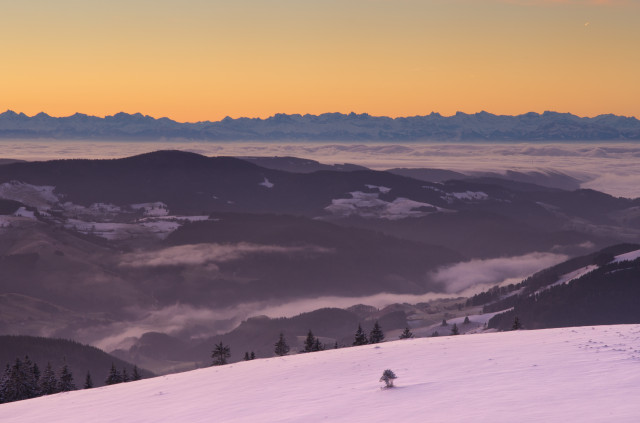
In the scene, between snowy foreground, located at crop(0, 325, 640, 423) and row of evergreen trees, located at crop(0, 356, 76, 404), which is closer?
snowy foreground, located at crop(0, 325, 640, 423)

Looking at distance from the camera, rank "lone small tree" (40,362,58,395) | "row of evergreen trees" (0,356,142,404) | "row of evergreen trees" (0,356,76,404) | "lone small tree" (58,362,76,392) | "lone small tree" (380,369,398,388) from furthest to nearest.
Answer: "lone small tree" (58,362,76,392)
"lone small tree" (40,362,58,395)
"row of evergreen trees" (0,356,142,404)
"row of evergreen trees" (0,356,76,404)
"lone small tree" (380,369,398,388)

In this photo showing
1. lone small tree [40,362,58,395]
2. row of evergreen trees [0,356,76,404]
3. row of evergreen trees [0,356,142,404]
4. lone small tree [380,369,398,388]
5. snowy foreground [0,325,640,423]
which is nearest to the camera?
snowy foreground [0,325,640,423]

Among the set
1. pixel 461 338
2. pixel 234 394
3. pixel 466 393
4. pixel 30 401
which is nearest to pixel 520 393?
A: pixel 466 393

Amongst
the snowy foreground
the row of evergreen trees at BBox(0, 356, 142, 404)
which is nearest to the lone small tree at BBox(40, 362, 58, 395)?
the row of evergreen trees at BBox(0, 356, 142, 404)

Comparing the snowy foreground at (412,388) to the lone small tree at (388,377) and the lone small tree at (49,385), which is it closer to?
the lone small tree at (388,377)

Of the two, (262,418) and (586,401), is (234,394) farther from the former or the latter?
(586,401)

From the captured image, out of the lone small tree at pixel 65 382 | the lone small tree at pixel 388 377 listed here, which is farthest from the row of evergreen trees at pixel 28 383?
the lone small tree at pixel 388 377

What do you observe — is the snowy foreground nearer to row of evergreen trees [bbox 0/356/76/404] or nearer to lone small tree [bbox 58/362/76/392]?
row of evergreen trees [bbox 0/356/76/404]

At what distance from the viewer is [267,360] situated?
1902 inches

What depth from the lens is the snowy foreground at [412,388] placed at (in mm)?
28422

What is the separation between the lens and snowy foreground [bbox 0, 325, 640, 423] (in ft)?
93.2

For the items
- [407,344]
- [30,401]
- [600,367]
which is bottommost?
[30,401]

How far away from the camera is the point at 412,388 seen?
33594 millimetres

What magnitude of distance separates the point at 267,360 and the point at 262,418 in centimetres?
1693
